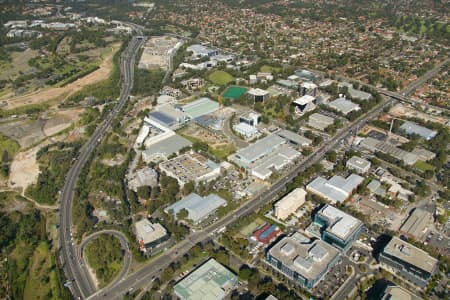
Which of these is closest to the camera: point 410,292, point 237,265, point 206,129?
point 410,292

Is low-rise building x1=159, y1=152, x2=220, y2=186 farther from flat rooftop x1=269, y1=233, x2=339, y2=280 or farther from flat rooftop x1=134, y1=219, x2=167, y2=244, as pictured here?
flat rooftop x1=269, y1=233, x2=339, y2=280

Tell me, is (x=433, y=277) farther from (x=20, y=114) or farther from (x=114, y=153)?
(x=20, y=114)

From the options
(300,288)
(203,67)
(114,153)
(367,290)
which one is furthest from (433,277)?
(203,67)

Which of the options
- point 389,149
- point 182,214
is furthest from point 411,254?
point 182,214

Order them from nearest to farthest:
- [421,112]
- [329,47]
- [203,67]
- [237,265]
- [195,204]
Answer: [237,265] → [195,204] → [421,112] → [203,67] → [329,47]

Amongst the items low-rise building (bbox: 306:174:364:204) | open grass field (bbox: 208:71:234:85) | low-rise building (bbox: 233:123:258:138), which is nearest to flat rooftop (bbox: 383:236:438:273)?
low-rise building (bbox: 306:174:364:204)

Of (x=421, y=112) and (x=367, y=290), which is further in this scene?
(x=421, y=112)

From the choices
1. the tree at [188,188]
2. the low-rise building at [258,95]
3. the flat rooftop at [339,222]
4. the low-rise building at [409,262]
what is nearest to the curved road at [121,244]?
the tree at [188,188]
